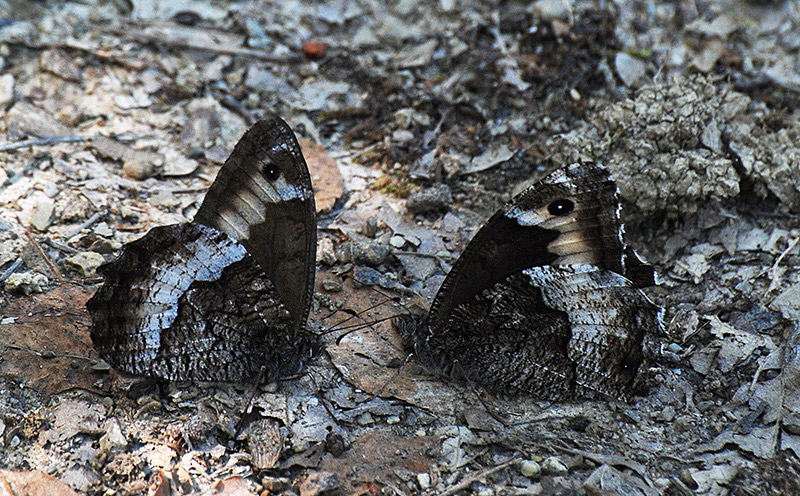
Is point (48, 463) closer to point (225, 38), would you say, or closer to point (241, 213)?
point (241, 213)

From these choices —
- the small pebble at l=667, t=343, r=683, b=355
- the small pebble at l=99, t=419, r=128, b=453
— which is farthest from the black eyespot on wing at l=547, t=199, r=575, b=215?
the small pebble at l=99, t=419, r=128, b=453

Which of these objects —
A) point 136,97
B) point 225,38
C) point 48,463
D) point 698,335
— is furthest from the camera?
point 225,38

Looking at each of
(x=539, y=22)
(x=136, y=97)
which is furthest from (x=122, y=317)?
(x=539, y=22)

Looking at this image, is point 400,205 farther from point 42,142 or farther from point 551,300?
point 42,142

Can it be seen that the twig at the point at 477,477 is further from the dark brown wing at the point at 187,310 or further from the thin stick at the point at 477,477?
the dark brown wing at the point at 187,310

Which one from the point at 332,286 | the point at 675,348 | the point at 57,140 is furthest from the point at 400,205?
the point at 57,140

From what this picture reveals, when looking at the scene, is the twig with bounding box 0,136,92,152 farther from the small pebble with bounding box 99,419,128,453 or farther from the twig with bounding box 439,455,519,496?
the twig with bounding box 439,455,519,496
